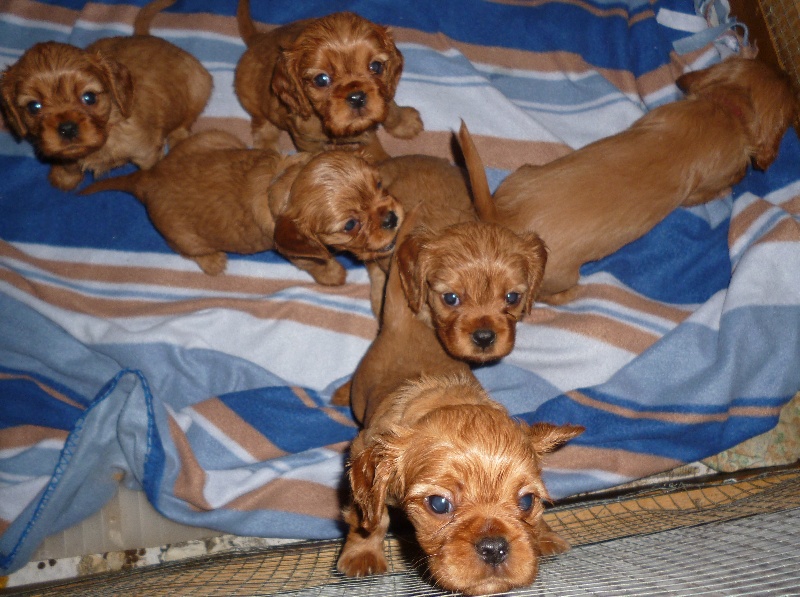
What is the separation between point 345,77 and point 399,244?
108 centimetres

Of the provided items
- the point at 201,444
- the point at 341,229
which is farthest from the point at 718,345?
the point at 201,444

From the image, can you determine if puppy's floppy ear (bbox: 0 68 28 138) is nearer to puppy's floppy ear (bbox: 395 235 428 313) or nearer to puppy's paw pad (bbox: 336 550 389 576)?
puppy's floppy ear (bbox: 395 235 428 313)

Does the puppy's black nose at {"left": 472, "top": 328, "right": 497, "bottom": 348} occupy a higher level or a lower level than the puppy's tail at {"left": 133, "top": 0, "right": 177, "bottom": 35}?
lower

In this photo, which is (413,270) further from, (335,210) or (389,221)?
(335,210)

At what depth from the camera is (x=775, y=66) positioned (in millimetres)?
4727

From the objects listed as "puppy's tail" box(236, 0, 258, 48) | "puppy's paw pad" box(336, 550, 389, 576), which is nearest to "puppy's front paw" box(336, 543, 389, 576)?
"puppy's paw pad" box(336, 550, 389, 576)

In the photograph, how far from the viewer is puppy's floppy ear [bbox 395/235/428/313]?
352cm

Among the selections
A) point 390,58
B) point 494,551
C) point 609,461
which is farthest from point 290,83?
point 609,461

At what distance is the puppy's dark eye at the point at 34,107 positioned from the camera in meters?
3.71

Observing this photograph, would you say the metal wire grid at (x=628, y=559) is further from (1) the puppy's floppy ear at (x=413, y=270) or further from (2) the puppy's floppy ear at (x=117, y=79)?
(2) the puppy's floppy ear at (x=117, y=79)

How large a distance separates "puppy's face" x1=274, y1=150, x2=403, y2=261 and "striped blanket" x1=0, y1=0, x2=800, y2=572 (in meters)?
0.83

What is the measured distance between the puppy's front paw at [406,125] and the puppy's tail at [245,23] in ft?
3.70

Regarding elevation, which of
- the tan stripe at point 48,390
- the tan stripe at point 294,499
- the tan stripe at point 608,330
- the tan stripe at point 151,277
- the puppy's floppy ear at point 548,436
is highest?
the puppy's floppy ear at point 548,436

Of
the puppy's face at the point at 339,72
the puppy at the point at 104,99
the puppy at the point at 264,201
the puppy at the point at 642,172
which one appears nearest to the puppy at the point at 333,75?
the puppy's face at the point at 339,72
